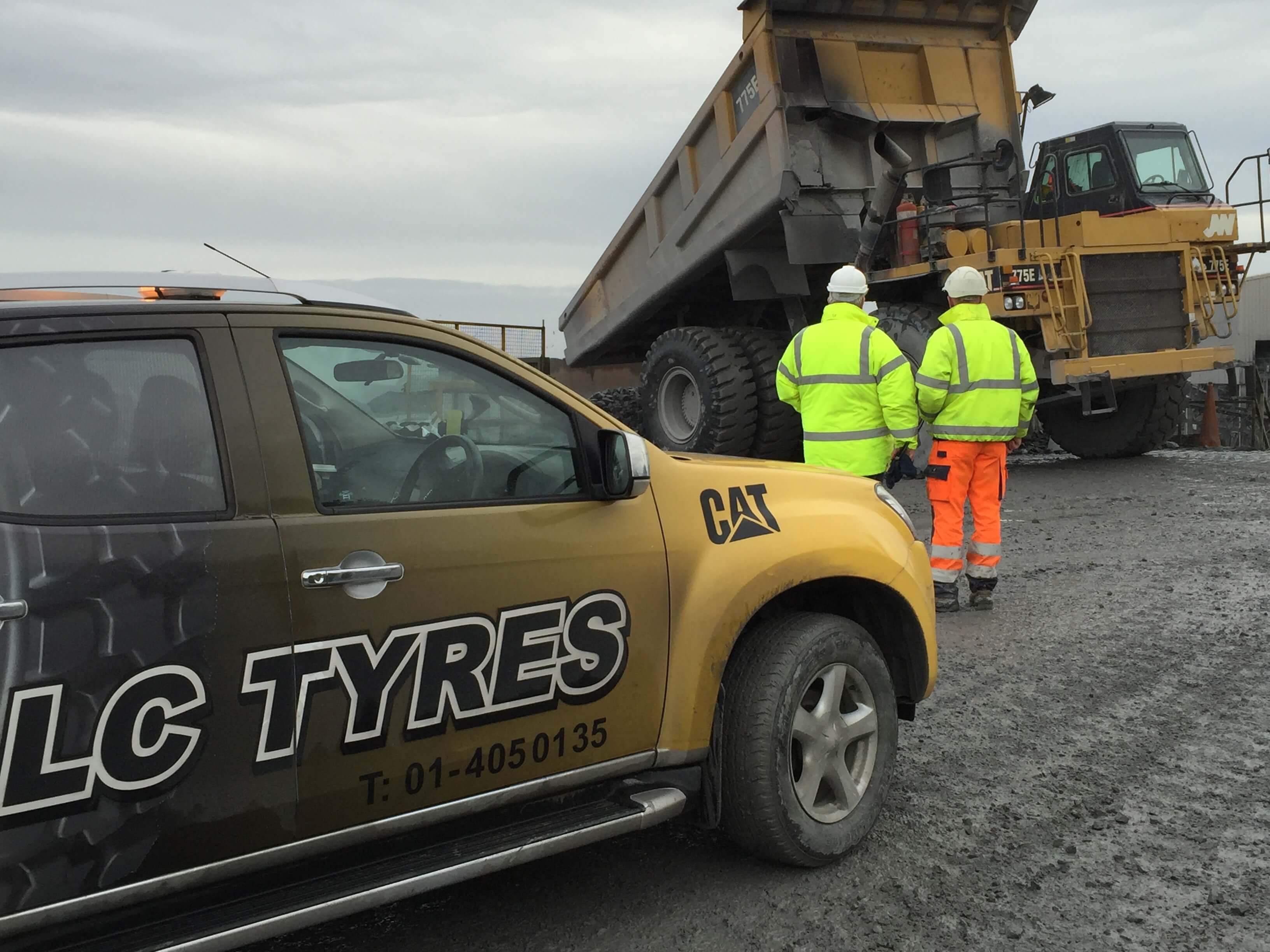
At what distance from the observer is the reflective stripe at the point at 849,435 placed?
6.41m

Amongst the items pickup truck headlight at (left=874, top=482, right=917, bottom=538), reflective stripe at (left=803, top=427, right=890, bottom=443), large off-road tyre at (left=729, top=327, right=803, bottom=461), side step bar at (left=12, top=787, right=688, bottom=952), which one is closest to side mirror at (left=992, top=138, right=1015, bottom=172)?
large off-road tyre at (left=729, top=327, right=803, bottom=461)

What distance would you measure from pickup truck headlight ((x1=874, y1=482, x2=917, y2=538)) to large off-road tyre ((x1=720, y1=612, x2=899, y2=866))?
491 millimetres

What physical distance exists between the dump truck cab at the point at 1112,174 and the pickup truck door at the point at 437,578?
31.4ft

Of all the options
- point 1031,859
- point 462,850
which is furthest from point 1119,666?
point 462,850

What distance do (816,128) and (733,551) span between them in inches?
279

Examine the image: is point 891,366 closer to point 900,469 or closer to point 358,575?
point 900,469

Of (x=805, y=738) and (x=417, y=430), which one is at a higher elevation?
(x=417, y=430)

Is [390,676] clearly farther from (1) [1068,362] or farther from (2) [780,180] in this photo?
(1) [1068,362]

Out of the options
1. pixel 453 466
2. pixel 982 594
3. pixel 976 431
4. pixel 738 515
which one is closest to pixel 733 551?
pixel 738 515

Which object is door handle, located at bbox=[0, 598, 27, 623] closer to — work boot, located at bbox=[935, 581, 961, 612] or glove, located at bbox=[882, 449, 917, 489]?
glove, located at bbox=[882, 449, 917, 489]

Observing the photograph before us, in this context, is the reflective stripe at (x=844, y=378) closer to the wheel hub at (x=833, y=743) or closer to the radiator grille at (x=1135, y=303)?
the wheel hub at (x=833, y=743)

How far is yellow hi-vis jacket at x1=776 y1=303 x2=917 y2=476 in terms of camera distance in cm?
631

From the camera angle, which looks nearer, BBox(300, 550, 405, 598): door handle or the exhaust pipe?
BBox(300, 550, 405, 598): door handle

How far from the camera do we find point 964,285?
6.72 meters
